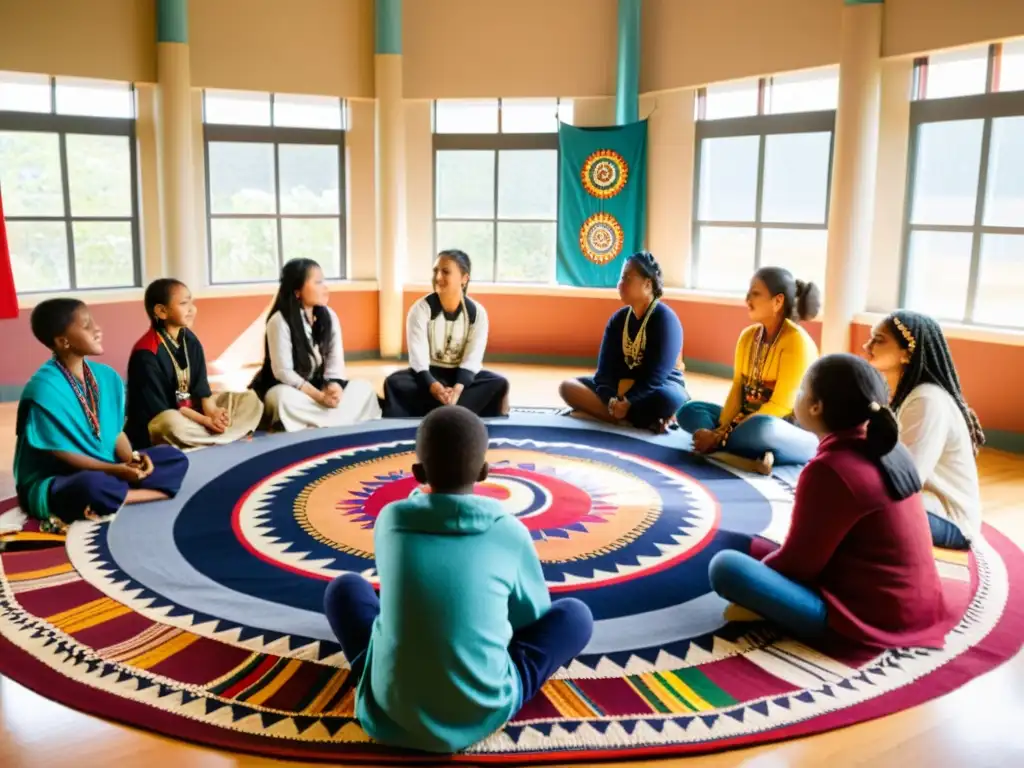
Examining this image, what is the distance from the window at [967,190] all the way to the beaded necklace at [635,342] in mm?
2119

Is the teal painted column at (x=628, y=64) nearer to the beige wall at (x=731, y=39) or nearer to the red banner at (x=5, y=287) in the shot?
the beige wall at (x=731, y=39)

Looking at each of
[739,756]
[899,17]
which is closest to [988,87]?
[899,17]

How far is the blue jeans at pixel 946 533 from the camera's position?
3.67m

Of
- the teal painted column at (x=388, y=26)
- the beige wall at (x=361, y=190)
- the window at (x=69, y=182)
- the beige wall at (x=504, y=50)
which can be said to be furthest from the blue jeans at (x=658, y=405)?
the window at (x=69, y=182)

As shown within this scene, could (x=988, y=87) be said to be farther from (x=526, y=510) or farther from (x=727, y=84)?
(x=526, y=510)

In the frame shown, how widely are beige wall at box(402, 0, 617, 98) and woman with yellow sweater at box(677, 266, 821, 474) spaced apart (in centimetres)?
387

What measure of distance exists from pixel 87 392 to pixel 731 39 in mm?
5542

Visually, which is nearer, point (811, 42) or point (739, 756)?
point (739, 756)

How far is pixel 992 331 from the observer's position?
5.75m

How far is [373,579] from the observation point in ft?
11.1

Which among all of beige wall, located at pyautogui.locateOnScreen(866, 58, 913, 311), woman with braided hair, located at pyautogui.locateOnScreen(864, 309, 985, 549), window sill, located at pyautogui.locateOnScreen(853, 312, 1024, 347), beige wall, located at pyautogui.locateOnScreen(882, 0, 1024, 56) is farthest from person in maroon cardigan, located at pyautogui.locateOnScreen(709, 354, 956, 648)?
beige wall, located at pyautogui.locateOnScreen(866, 58, 913, 311)

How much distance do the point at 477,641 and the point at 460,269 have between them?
4030 millimetres

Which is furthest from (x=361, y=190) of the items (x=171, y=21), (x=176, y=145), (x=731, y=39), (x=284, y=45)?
(x=731, y=39)

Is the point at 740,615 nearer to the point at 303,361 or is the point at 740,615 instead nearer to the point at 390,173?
the point at 303,361
